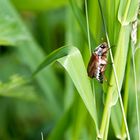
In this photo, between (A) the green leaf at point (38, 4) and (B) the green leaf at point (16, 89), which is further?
(A) the green leaf at point (38, 4)

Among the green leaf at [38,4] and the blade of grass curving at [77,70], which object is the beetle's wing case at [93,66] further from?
the green leaf at [38,4]

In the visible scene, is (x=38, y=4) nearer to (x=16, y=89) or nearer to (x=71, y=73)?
(x=16, y=89)

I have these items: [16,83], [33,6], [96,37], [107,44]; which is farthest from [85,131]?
[33,6]

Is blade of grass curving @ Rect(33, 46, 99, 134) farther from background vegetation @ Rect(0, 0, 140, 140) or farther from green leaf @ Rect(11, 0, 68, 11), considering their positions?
green leaf @ Rect(11, 0, 68, 11)

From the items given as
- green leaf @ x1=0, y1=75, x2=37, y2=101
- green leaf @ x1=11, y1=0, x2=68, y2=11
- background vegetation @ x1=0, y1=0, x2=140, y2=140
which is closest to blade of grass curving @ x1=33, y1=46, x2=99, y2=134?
background vegetation @ x1=0, y1=0, x2=140, y2=140

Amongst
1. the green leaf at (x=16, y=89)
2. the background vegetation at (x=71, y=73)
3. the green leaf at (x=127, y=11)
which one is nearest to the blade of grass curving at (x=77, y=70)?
the background vegetation at (x=71, y=73)
